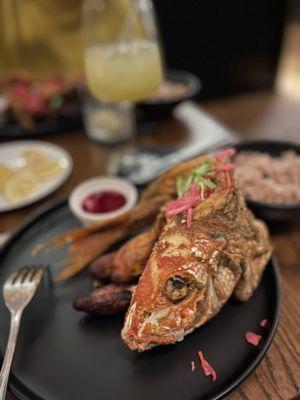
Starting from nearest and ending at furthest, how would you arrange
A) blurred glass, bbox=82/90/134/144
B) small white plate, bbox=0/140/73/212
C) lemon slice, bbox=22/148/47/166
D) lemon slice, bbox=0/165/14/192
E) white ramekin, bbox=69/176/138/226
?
white ramekin, bbox=69/176/138/226
small white plate, bbox=0/140/73/212
lemon slice, bbox=0/165/14/192
lemon slice, bbox=22/148/47/166
blurred glass, bbox=82/90/134/144

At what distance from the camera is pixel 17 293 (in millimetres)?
1056

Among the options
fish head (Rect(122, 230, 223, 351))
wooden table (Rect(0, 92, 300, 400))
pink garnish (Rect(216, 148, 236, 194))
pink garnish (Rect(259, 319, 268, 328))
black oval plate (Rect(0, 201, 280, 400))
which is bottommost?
wooden table (Rect(0, 92, 300, 400))

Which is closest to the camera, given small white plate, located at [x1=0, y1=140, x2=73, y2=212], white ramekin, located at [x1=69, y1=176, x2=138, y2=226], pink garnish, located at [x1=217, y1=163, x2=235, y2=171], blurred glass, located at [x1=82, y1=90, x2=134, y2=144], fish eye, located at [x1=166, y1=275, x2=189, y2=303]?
fish eye, located at [x1=166, y1=275, x2=189, y2=303]

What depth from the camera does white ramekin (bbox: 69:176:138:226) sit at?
51.7 inches

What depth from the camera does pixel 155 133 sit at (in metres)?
2.18

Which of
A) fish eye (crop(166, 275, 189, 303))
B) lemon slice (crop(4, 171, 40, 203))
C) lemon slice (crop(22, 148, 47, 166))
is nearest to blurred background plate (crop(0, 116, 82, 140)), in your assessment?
lemon slice (crop(22, 148, 47, 166))

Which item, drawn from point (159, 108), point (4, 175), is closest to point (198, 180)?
point (4, 175)

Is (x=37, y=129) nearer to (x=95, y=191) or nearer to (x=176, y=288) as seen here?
(x=95, y=191)

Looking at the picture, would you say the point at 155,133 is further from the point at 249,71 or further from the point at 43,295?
the point at 249,71

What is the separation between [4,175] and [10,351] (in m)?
1.05

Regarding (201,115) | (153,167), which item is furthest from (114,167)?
(201,115)

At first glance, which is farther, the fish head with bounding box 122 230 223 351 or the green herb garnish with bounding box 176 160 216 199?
the green herb garnish with bounding box 176 160 216 199

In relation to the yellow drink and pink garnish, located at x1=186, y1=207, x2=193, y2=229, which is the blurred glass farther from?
pink garnish, located at x1=186, y1=207, x2=193, y2=229

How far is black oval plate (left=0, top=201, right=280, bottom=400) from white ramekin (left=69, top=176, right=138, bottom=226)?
290 millimetres
